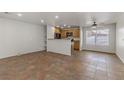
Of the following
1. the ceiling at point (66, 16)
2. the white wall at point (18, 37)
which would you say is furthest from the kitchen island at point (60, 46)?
the ceiling at point (66, 16)

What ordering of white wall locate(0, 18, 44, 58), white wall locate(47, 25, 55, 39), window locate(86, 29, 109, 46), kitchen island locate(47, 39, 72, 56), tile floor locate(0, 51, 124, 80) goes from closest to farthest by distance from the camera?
tile floor locate(0, 51, 124, 80) < white wall locate(0, 18, 44, 58) < kitchen island locate(47, 39, 72, 56) < window locate(86, 29, 109, 46) < white wall locate(47, 25, 55, 39)

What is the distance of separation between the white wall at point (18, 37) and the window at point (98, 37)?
3975mm

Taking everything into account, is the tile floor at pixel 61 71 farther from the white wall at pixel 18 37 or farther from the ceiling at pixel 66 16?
the ceiling at pixel 66 16

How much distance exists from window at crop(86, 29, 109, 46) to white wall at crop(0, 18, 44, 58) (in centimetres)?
398

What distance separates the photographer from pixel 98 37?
9000mm

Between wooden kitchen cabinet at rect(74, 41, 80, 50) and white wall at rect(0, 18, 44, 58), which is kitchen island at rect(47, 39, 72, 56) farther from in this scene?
wooden kitchen cabinet at rect(74, 41, 80, 50)

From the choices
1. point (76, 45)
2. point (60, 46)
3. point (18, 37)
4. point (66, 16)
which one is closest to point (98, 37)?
point (76, 45)

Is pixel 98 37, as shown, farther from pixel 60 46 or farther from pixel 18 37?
pixel 18 37

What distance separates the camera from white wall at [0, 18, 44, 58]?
19.5 feet

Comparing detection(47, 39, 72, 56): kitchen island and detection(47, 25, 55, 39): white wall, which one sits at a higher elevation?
detection(47, 25, 55, 39): white wall

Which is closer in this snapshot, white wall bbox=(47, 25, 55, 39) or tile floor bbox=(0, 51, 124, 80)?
tile floor bbox=(0, 51, 124, 80)

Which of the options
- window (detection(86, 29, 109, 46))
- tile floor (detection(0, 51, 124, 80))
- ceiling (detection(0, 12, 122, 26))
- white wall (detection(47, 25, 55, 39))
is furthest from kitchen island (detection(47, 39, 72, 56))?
window (detection(86, 29, 109, 46))
